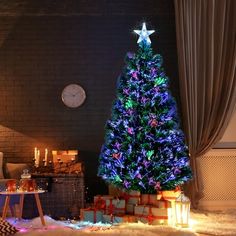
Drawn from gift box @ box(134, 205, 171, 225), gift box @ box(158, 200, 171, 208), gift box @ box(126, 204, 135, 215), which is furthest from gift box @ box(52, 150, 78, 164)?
gift box @ box(158, 200, 171, 208)

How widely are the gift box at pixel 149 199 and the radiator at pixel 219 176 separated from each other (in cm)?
144

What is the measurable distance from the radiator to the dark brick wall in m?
1.19

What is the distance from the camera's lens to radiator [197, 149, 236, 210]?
21.0ft

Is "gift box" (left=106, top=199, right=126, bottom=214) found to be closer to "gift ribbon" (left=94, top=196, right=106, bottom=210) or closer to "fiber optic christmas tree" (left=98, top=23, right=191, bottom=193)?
"gift ribbon" (left=94, top=196, right=106, bottom=210)

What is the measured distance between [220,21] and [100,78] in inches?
75.0

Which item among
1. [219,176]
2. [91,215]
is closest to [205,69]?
[219,176]

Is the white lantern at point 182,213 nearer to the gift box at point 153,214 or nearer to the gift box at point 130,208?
the gift box at point 153,214

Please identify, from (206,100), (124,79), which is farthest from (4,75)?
(206,100)

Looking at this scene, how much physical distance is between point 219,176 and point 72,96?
242 cm

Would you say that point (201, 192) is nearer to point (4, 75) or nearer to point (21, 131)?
point (21, 131)

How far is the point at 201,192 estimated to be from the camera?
6199mm

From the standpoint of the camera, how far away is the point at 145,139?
5398 millimetres

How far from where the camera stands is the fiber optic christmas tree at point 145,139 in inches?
211

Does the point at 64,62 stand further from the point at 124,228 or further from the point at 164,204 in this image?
the point at 124,228
